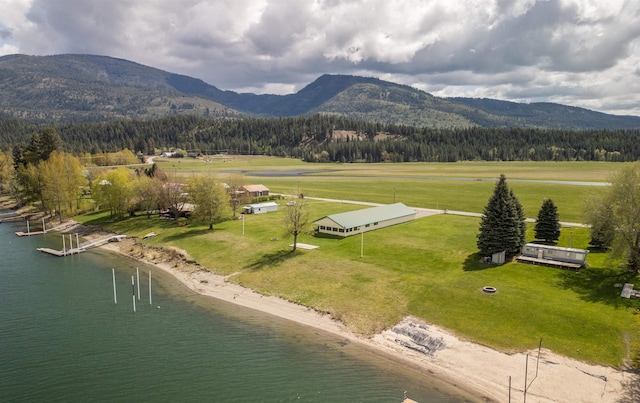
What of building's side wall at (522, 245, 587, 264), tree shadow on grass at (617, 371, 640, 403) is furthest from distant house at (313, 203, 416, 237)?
tree shadow on grass at (617, 371, 640, 403)

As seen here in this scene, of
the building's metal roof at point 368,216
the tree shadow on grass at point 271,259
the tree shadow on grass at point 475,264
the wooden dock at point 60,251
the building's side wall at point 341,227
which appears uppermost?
the building's metal roof at point 368,216

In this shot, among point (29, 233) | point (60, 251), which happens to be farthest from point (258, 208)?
point (29, 233)

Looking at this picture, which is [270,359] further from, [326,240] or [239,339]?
[326,240]

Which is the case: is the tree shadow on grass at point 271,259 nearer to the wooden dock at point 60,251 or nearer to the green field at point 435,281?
the green field at point 435,281

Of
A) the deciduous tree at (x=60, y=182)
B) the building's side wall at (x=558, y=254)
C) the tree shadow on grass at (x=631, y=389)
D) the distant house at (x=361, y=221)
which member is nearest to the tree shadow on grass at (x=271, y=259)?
the distant house at (x=361, y=221)

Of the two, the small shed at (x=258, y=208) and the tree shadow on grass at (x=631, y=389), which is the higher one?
the small shed at (x=258, y=208)
